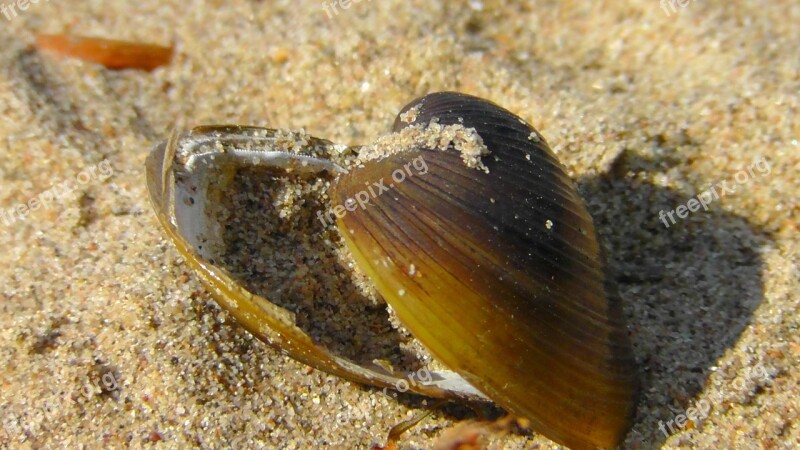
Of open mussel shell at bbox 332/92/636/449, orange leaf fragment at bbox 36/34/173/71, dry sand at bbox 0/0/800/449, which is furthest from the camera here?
orange leaf fragment at bbox 36/34/173/71

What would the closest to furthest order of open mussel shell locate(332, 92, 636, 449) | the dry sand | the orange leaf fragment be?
1. open mussel shell locate(332, 92, 636, 449)
2. the dry sand
3. the orange leaf fragment

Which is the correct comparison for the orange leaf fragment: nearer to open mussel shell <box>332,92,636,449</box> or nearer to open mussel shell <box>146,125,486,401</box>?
open mussel shell <box>146,125,486,401</box>

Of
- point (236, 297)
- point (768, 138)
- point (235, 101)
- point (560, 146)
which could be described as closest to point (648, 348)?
point (560, 146)

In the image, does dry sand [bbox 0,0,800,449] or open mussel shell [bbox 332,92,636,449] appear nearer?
open mussel shell [bbox 332,92,636,449]

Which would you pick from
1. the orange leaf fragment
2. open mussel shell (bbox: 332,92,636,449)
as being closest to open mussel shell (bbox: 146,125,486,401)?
open mussel shell (bbox: 332,92,636,449)

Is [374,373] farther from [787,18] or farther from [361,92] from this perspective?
[787,18]

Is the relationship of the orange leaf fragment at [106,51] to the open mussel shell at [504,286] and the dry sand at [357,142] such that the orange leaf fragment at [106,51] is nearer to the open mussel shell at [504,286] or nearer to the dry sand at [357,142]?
the dry sand at [357,142]
